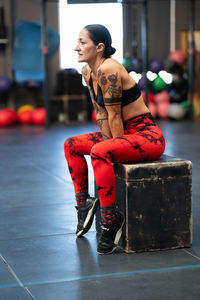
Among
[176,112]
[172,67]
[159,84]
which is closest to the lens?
[176,112]

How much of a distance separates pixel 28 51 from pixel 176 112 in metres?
3.20

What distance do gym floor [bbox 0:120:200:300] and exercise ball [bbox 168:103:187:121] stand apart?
6.42 meters

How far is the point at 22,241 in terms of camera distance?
103 inches

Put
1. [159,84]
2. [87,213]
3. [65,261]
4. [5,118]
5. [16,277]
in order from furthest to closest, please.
A: [159,84] → [5,118] → [87,213] → [65,261] → [16,277]

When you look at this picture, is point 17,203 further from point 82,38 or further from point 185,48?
point 185,48

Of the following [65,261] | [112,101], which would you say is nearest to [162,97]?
[112,101]

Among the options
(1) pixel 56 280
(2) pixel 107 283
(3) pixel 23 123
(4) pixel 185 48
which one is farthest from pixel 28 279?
(4) pixel 185 48

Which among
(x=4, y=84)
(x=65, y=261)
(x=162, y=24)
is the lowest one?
(x=65, y=261)

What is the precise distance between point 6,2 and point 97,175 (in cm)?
937

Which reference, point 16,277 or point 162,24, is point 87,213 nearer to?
point 16,277

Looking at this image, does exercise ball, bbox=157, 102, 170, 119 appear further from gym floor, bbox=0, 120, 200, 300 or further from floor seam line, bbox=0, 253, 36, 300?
floor seam line, bbox=0, 253, 36, 300

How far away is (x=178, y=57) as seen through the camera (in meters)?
11.3

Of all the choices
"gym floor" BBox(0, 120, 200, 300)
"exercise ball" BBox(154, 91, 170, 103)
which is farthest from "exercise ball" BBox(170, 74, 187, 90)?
"gym floor" BBox(0, 120, 200, 300)

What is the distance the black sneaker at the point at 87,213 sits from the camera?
2646 mm
